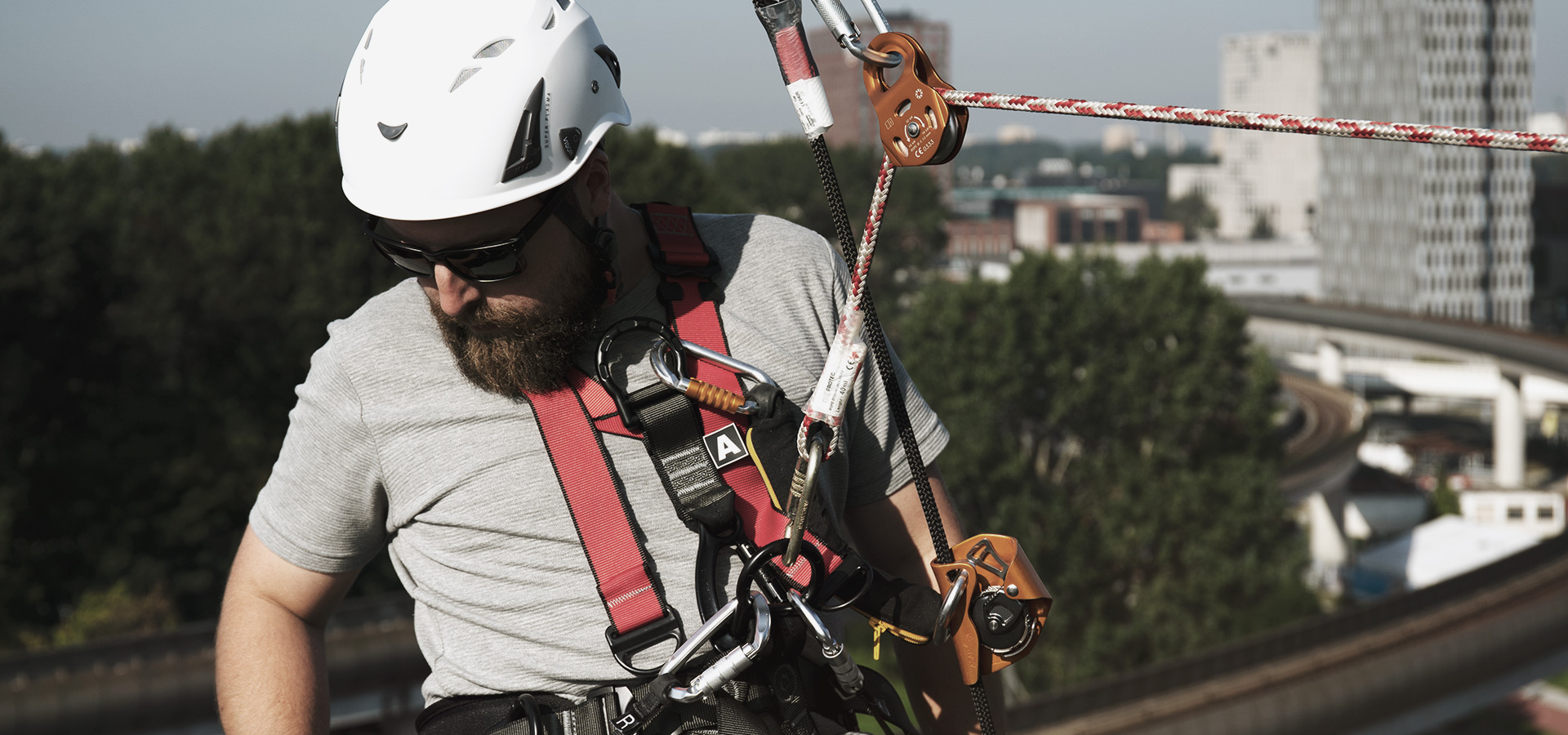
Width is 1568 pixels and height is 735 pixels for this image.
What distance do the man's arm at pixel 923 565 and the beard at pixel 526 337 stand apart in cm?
59

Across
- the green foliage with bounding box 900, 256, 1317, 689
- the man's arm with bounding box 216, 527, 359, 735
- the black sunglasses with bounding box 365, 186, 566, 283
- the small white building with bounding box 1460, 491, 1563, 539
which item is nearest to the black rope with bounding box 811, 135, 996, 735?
the black sunglasses with bounding box 365, 186, 566, 283

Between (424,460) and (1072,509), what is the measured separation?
28851 millimetres

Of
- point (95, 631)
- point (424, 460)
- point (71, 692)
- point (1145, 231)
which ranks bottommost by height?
point (1145, 231)

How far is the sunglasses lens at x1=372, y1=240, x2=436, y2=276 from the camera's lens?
188 centimetres

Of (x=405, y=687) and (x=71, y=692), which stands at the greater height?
(x=71, y=692)

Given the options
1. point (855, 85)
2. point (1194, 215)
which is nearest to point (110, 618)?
point (855, 85)

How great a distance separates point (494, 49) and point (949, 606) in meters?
1.11

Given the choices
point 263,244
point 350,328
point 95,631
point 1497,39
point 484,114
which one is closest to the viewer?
point 484,114

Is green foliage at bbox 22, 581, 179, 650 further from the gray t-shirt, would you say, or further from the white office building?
the white office building

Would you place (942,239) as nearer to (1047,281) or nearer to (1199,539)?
(1047,281)

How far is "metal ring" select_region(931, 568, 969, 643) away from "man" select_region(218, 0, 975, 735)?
186mm

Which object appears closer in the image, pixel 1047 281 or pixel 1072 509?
pixel 1072 509

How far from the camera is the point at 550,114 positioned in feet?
6.40

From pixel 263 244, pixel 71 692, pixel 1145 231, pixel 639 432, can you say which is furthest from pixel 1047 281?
pixel 1145 231
